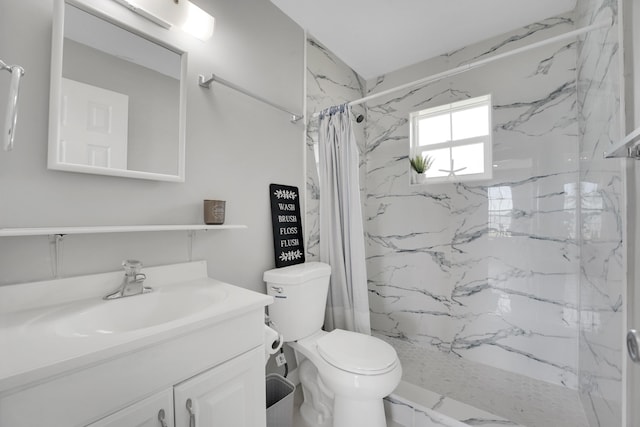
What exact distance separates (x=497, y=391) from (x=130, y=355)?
6.63ft

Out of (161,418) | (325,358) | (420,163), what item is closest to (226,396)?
(161,418)

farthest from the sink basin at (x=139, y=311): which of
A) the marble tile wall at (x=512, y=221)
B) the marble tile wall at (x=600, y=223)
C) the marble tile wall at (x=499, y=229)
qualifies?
the marble tile wall at (x=499, y=229)

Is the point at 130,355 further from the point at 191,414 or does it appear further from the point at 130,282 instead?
the point at 130,282

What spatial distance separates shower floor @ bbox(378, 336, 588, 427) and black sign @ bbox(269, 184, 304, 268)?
3.71 feet

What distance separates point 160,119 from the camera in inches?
47.8

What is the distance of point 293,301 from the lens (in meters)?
1.50

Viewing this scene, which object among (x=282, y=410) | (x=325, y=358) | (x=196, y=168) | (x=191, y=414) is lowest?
(x=282, y=410)

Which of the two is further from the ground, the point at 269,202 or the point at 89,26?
the point at 89,26

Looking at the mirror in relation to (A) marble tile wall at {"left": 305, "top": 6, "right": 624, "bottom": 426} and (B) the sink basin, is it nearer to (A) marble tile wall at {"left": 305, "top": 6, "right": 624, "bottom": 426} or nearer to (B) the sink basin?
(B) the sink basin

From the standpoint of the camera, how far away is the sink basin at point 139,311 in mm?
854

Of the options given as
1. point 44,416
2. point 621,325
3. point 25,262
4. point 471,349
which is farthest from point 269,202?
point 471,349

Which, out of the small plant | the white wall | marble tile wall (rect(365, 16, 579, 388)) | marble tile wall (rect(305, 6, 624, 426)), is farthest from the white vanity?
the small plant

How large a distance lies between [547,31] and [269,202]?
2238mm

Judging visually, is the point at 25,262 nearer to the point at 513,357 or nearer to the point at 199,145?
the point at 199,145
